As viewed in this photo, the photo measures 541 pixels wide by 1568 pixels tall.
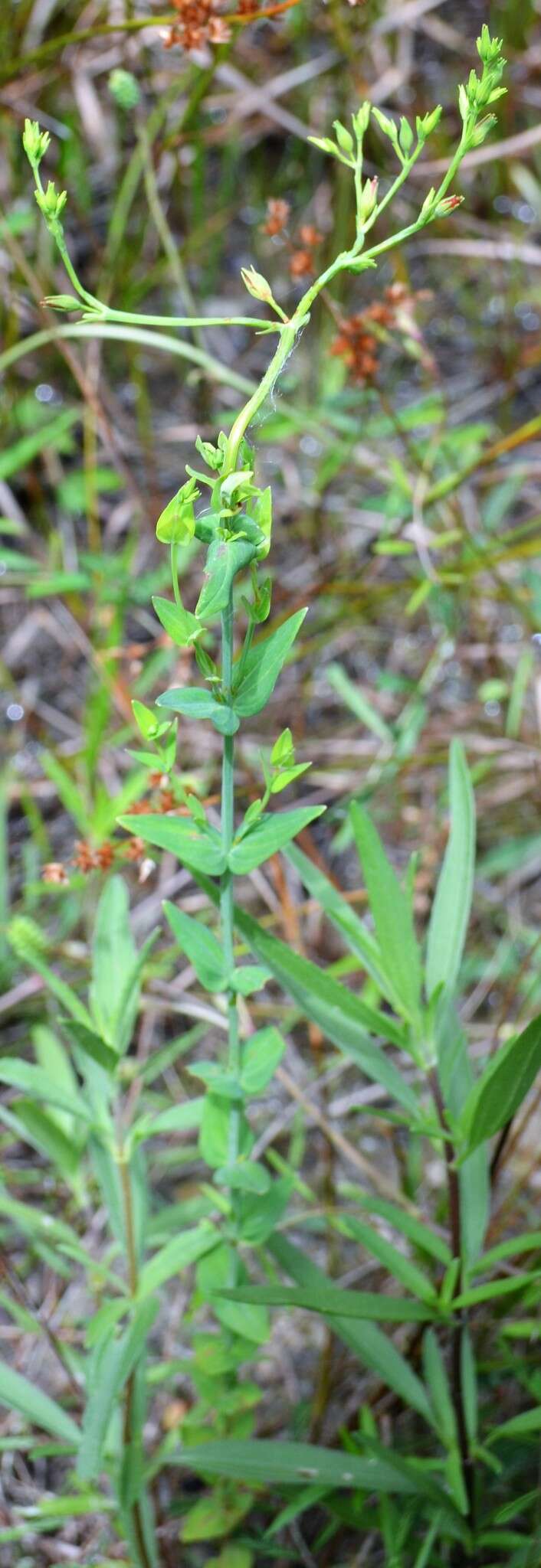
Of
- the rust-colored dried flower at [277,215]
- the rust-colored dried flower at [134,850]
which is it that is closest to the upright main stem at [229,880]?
the rust-colored dried flower at [134,850]

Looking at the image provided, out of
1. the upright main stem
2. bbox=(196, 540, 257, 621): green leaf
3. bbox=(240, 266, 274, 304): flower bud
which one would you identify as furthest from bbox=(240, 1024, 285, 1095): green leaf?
bbox=(240, 266, 274, 304): flower bud

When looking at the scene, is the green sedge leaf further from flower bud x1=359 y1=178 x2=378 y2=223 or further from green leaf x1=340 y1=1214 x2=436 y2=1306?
flower bud x1=359 y1=178 x2=378 y2=223

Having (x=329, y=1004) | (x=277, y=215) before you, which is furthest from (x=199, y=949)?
(x=277, y=215)

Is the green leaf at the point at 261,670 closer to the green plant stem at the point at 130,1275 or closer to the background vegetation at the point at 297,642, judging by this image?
the background vegetation at the point at 297,642

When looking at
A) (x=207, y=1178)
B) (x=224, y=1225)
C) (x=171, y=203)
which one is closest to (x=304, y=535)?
(x=171, y=203)

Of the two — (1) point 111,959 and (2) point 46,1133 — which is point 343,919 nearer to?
(1) point 111,959

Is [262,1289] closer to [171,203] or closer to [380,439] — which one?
[380,439]
